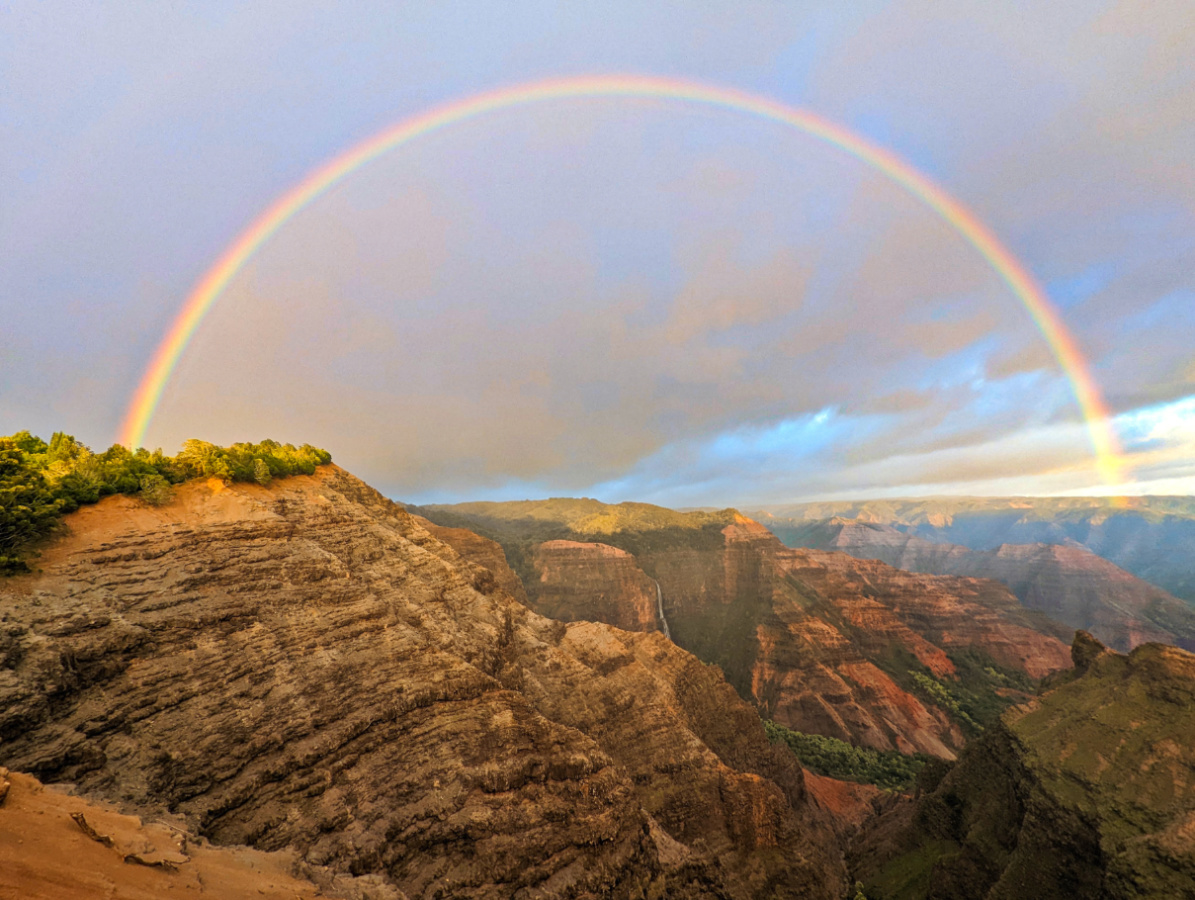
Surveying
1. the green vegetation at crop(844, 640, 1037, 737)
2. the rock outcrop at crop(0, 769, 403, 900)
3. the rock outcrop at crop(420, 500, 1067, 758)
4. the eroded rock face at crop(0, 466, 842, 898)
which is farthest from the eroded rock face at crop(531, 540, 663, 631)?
the rock outcrop at crop(0, 769, 403, 900)

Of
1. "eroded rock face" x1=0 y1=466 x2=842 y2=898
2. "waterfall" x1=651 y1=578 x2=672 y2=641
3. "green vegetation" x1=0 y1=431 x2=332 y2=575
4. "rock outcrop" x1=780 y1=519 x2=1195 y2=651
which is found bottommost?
"rock outcrop" x1=780 y1=519 x2=1195 y2=651

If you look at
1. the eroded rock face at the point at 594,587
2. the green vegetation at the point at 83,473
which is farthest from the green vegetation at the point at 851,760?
the green vegetation at the point at 83,473

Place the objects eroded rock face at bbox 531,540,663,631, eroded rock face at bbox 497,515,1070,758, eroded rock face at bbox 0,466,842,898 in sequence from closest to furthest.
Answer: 1. eroded rock face at bbox 0,466,842,898
2. eroded rock face at bbox 497,515,1070,758
3. eroded rock face at bbox 531,540,663,631

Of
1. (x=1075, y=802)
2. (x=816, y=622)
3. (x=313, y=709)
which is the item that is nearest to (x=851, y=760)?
(x=816, y=622)

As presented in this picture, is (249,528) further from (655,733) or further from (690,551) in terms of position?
(690,551)

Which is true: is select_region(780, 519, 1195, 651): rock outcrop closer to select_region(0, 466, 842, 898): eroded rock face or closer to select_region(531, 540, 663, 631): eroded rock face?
select_region(531, 540, 663, 631): eroded rock face

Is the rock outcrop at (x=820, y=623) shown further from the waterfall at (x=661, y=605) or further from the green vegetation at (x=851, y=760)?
the green vegetation at (x=851, y=760)

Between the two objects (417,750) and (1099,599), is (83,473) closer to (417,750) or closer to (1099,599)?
(417,750)

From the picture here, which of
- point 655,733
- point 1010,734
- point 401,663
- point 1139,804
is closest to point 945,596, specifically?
point 1010,734
